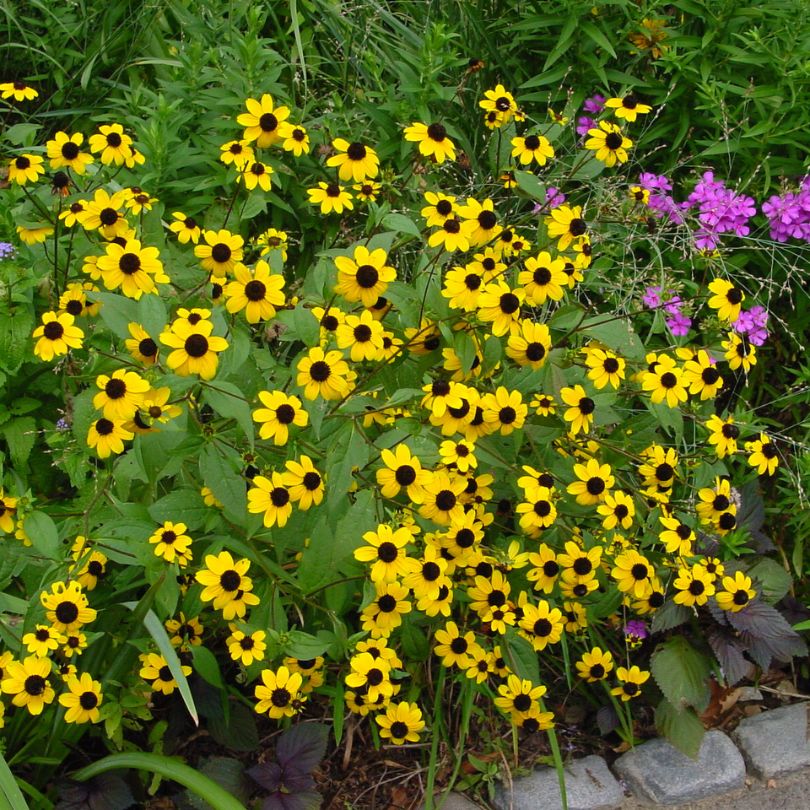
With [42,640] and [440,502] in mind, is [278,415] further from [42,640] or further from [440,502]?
[42,640]

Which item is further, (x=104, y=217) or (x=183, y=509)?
(x=104, y=217)

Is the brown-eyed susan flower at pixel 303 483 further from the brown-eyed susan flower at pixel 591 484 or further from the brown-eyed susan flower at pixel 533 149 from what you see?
the brown-eyed susan flower at pixel 533 149

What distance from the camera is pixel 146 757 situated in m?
1.98

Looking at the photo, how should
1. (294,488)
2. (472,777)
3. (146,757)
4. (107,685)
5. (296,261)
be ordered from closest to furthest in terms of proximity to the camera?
(294,488) < (146,757) < (107,685) < (472,777) < (296,261)

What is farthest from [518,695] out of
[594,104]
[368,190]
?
[594,104]

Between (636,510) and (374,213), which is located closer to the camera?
(374,213)

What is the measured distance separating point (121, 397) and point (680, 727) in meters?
1.56

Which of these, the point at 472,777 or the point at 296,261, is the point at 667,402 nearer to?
the point at 472,777

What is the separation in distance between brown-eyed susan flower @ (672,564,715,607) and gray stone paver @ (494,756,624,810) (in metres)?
0.52

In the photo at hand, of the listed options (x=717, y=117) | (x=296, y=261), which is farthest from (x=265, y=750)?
(x=717, y=117)

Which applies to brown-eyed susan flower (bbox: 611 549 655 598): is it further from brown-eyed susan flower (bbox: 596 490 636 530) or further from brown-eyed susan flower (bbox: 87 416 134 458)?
brown-eyed susan flower (bbox: 87 416 134 458)

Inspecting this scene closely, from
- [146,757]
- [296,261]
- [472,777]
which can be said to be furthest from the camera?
[296,261]

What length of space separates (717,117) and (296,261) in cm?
142

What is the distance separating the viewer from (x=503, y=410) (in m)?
2.00
